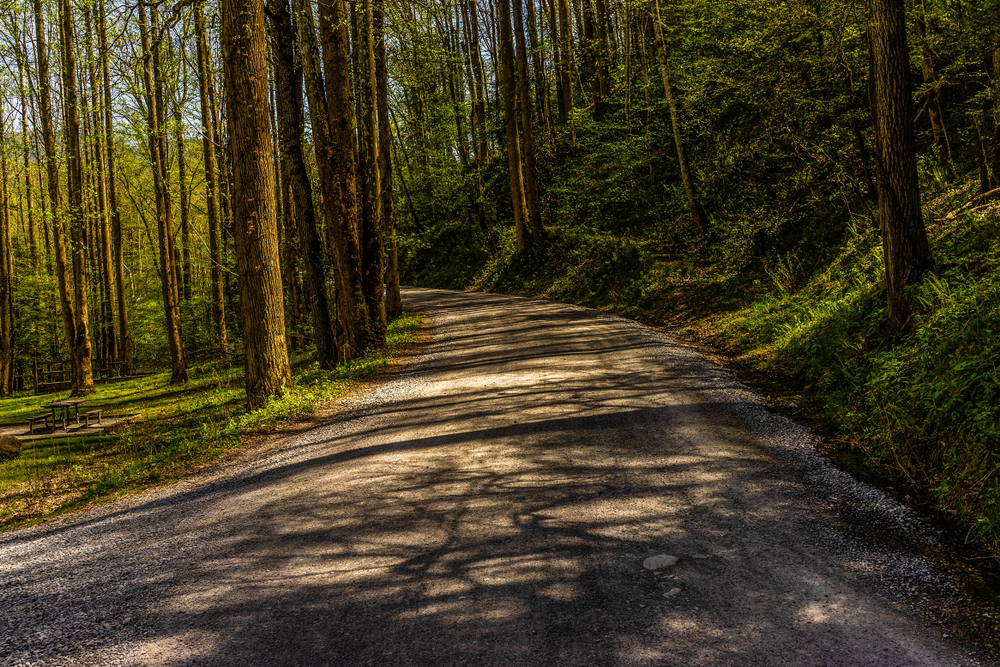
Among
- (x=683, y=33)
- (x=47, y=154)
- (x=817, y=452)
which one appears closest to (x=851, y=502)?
(x=817, y=452)

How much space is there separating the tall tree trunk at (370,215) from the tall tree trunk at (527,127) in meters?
8.27

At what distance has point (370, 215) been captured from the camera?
1316 cm

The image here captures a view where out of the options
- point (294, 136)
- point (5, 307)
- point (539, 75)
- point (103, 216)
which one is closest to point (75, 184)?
point (103, 216)

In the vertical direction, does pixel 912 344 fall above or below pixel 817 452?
above

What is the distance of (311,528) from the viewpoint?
4.35 metres

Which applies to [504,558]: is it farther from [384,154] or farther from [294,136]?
[384,154]

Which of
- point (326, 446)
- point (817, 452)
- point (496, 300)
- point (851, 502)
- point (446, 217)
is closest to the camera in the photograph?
point (851, 502)

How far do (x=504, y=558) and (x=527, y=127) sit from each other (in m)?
20.4

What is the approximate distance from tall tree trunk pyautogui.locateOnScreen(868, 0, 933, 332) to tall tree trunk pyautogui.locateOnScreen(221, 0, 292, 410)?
804 cm

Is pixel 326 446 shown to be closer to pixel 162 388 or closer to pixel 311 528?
pixel 311 528

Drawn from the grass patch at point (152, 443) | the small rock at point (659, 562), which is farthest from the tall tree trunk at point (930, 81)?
the grass patch at point (152, 443)

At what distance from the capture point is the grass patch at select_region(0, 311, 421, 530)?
21.1 ft

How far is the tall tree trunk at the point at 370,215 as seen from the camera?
13203 millimetres

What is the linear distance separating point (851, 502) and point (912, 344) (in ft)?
8.09
